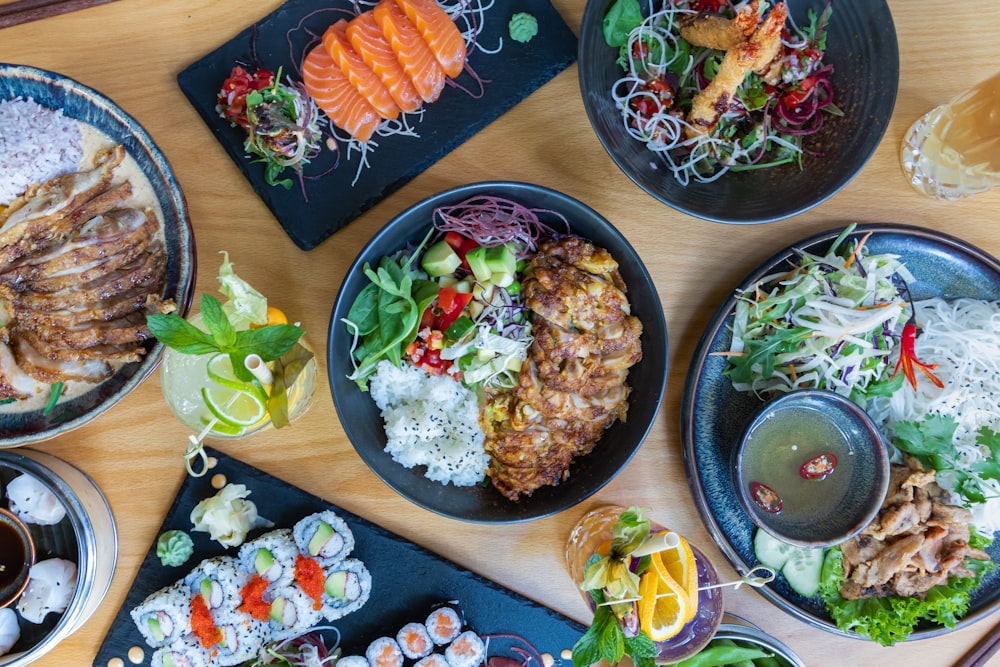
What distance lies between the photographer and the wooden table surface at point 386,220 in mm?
2262

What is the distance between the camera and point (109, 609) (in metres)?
2.40

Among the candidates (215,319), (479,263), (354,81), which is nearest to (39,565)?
(215,319)

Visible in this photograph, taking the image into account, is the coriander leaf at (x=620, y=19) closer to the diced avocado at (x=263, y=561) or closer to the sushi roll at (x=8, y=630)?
the diced avocado at (x=263, y=561)

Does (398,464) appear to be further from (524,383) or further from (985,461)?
(985,461)

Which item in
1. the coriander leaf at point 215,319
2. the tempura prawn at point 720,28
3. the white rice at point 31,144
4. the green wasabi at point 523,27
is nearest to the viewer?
the coriander leaf at point 215,319

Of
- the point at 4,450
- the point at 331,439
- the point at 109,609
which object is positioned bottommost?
the point at 109,609

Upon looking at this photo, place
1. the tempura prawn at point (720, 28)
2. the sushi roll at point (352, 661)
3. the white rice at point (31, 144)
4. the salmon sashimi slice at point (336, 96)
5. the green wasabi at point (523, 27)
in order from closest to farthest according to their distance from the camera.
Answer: the tempura prawn at point (720, 28) < the white rice at point (31, 144) < the salmon sashimi slice at point (336, 96) < the green wasabi at point (523, 27) < the sushi roll at point (352, 661)

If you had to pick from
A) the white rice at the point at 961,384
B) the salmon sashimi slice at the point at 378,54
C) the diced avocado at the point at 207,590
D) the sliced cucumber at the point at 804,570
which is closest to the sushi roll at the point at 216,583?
the diced avocado at the point at 207,590

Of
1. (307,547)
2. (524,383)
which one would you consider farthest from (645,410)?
(307,547)

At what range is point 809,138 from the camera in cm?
227

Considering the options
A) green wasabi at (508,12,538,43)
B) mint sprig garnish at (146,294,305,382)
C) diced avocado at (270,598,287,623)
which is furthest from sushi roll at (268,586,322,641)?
green wasabi at (508,12,538,43)

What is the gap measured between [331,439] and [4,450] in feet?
3.29

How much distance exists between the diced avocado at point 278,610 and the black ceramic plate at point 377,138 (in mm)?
1183

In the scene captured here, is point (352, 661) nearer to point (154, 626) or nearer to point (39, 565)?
point (154, 626)
